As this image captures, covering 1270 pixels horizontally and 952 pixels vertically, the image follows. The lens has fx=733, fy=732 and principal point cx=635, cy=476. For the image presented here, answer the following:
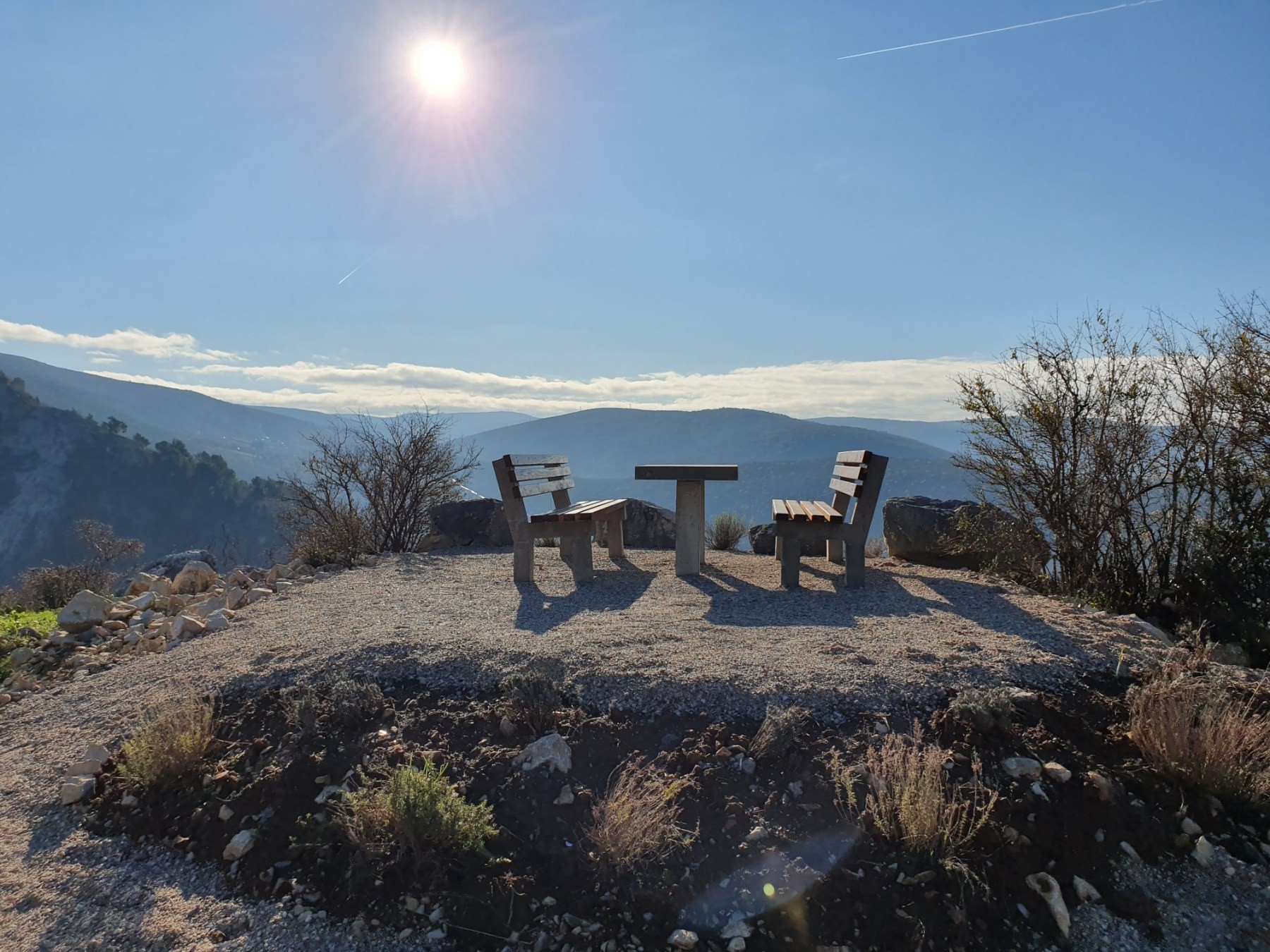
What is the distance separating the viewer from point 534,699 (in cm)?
345

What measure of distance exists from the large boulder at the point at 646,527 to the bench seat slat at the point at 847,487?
10.1 feet

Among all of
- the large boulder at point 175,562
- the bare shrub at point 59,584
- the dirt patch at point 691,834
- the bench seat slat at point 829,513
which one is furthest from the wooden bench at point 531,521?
the bare shrub at point 59,584

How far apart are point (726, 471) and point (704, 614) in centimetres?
196

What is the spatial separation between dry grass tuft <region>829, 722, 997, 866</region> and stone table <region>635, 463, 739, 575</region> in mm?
3716

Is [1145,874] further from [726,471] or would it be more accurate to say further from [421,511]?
[421,511]

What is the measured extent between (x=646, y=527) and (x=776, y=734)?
22.1 ft

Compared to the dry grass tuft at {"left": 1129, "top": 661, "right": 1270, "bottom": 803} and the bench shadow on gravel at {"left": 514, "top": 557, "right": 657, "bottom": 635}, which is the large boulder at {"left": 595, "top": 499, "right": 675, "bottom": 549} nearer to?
the bench shadow on gravel at {"left": 514, "top": 557, "right": 657, "bottom": 635}

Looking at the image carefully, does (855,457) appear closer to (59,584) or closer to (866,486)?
(866,486)

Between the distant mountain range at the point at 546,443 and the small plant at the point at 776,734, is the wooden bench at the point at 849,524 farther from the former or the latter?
the small plant at the point at 776,734

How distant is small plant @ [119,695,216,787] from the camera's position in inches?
131

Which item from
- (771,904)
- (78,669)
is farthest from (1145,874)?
(78,669)

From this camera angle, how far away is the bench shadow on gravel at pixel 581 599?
5043 mm

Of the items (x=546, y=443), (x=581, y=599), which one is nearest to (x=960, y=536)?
(x=581, y=599)

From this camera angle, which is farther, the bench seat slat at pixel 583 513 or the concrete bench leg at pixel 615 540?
the concrete bench leg at pixel 615 540
